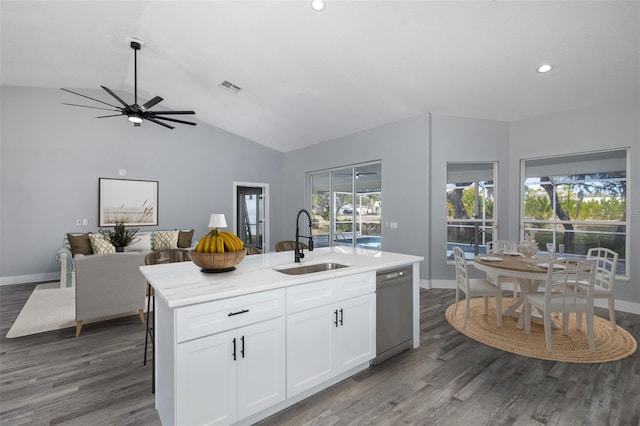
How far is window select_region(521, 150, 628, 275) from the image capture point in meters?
4.06

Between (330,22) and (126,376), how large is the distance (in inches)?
145

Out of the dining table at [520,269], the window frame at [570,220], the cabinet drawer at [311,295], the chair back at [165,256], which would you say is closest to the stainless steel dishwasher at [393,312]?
the cabinet drawer at [311,295]

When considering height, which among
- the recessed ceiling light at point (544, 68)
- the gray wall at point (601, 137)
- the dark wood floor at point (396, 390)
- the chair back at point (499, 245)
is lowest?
the dark wood floor at point (396, 390)

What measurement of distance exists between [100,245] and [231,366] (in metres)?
5.04

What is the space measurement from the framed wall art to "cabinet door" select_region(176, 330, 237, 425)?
18.6ft

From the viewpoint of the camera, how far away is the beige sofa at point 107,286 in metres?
3.11

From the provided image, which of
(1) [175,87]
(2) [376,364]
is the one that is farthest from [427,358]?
(1) [175,87]

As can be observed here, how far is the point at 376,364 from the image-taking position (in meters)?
2.48

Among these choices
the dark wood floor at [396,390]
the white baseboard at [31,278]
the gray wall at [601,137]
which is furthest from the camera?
the white baseboard at [31,278]

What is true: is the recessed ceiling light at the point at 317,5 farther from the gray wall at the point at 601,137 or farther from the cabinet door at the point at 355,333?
the gray wall at the point at 601,137

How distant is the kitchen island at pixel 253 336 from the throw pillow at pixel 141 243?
4.28m

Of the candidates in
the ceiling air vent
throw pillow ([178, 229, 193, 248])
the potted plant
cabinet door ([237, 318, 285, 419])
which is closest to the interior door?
throw pillow ([178, 229, 193, 248])

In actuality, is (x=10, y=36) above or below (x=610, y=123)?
above

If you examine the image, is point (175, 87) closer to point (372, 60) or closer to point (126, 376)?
point (372, 60)
